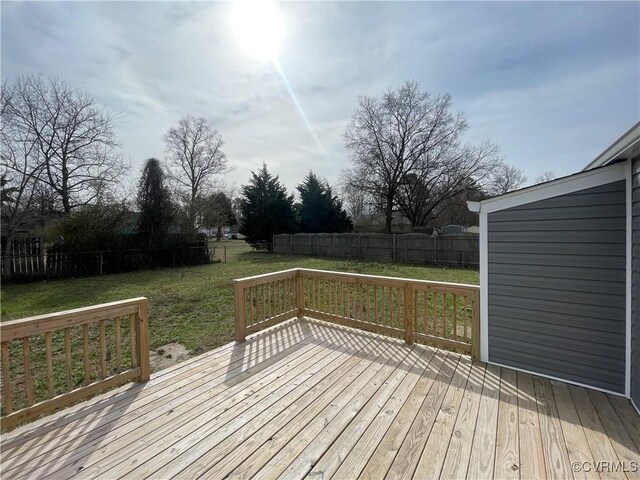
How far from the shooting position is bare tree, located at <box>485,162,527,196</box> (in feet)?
61.7

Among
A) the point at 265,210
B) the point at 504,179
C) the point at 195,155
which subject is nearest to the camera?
the point at 265,210

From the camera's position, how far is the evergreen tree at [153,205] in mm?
12250

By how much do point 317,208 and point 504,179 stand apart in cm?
1297

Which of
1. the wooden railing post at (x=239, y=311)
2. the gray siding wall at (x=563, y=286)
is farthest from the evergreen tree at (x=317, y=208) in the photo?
the gray siding wall at (x=563, y=286)

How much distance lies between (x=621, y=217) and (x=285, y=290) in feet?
12.5

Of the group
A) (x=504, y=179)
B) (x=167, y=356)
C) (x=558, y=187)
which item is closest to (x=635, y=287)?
(x=558, y=187)

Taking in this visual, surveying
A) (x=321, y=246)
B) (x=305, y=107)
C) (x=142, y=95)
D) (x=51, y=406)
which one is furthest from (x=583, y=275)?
(x=321, y=246)

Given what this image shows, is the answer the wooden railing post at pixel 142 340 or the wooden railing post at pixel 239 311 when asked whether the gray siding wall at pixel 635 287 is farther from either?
the wooden railing post at pixel 142 340

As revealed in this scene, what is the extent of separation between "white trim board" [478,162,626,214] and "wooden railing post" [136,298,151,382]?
11.4 ft

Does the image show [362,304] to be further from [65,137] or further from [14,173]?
[65,137]

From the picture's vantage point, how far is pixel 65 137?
37.8 feet

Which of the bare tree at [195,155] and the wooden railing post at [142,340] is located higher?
the bare tree at [195,155]

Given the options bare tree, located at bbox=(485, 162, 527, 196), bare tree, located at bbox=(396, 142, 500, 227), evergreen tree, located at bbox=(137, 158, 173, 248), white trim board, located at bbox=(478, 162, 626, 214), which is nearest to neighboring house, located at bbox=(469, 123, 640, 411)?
white trim board, located at bbox=(478, 162, 626, 214)

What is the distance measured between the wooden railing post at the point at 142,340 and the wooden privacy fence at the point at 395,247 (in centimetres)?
1129
